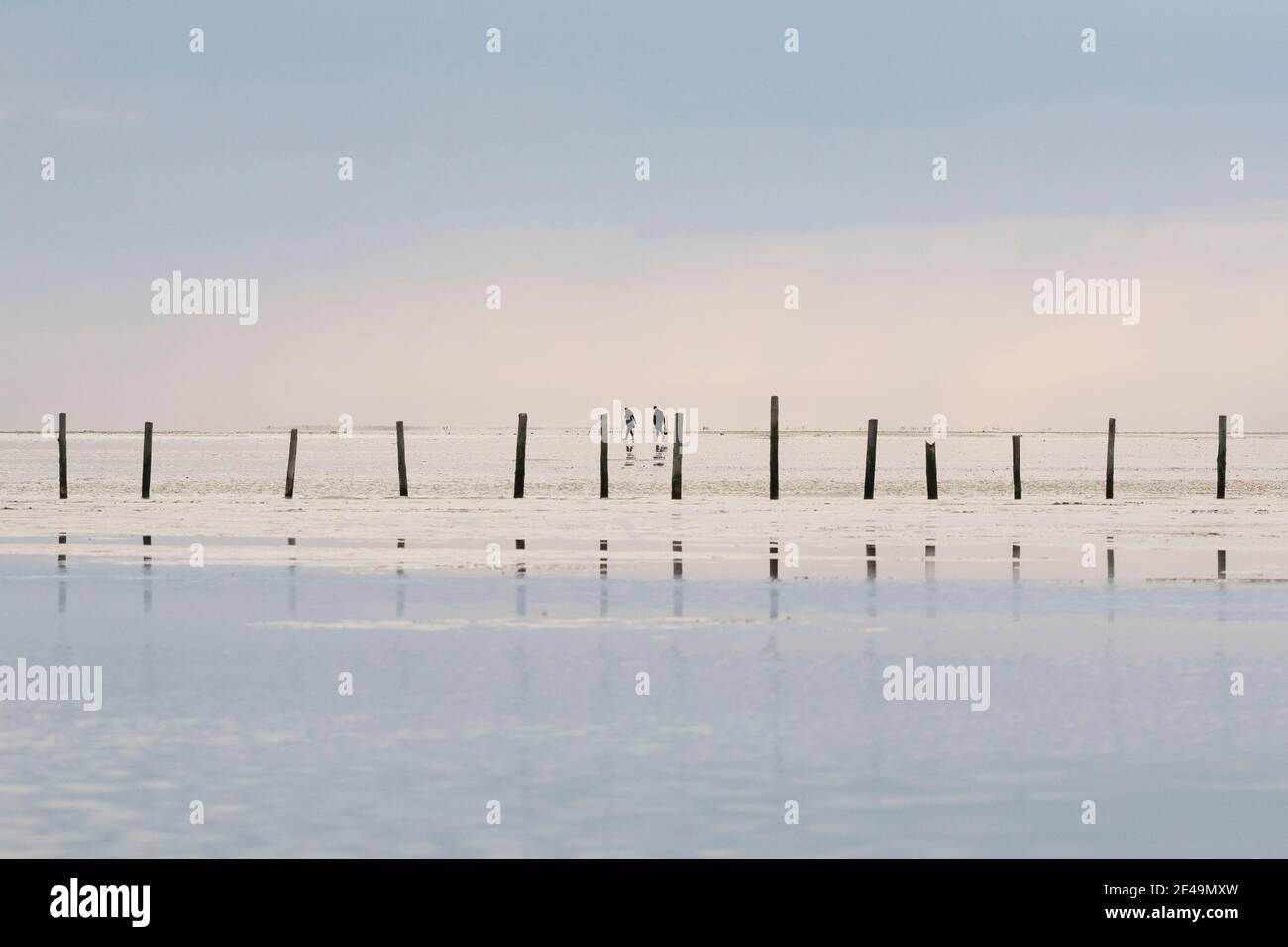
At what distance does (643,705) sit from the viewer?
1142cm

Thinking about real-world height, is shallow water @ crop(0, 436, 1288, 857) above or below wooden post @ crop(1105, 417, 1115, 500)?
below

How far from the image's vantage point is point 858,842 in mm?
7918

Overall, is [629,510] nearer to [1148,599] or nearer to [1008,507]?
[1008,507]

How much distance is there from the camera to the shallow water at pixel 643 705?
8.19m

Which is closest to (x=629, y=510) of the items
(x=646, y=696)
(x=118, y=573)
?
(x=118, y=573)

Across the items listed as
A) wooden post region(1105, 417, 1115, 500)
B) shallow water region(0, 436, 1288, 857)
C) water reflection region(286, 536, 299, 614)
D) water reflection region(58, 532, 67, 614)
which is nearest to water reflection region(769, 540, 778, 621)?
shallow water region(0, 436, 1288, 857)

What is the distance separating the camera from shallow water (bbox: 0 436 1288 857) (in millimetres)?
8188

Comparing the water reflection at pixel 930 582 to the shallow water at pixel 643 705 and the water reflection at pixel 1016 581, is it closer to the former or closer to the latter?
the shallow water at pixel 643 705

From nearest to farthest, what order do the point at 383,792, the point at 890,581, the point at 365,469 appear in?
the point at 383,792, the point at 890,581, the point at 365,469

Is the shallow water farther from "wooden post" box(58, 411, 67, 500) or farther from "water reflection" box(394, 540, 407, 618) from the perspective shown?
"wooden post" box(58, 411, 67, 500)

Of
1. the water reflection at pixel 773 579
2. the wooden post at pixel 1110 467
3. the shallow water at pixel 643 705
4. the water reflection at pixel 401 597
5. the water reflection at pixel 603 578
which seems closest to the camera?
the shallow water at pixel 643 705

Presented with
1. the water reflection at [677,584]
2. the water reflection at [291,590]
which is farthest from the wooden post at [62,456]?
the water reflection at [677,584]

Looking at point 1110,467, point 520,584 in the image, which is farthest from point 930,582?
point 1110,467
